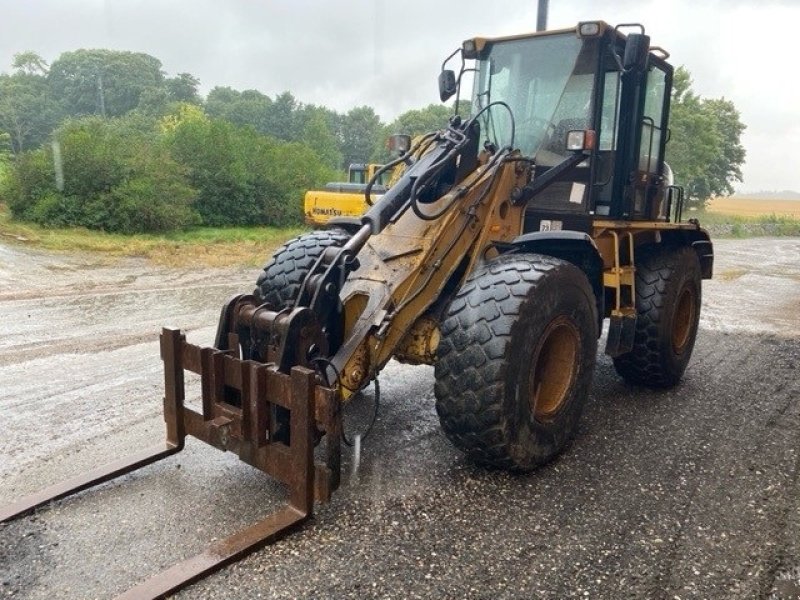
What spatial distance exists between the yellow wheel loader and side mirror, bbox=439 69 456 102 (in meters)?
0.01

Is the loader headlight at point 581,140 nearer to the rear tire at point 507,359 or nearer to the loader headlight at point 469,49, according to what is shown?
the rear tire at point 507,359

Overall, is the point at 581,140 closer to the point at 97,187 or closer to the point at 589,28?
the point at 589,28

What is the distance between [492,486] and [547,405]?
64 centimetres

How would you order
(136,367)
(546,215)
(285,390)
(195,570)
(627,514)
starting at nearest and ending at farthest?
(195,570), (285,390), (627,514), (546,215), (136,367)

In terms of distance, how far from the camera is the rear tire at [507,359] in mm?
3277

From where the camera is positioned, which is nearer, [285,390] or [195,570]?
[195,570]

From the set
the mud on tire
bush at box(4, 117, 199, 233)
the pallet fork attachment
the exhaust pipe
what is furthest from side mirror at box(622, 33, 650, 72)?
bush at box(4, 117, 199, 233)

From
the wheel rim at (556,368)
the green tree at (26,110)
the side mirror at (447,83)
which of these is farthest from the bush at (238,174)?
the green tree at (26,110)

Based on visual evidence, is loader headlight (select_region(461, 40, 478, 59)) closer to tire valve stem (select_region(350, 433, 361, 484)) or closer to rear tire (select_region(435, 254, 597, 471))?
rear tire (select_region(435, 254, 597, 471))

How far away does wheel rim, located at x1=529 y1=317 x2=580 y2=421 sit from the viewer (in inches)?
150

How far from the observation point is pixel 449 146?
4.08m

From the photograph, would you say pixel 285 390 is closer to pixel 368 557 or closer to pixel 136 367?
pixel 368 557

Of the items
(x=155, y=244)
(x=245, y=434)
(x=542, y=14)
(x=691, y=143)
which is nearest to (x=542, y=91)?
(x=245, y=434)

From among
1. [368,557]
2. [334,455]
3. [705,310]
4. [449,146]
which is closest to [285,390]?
[334,455]
